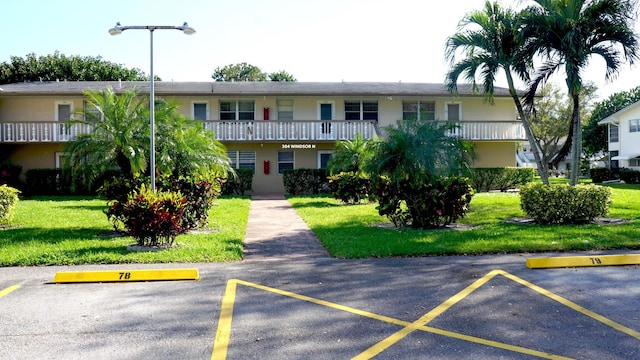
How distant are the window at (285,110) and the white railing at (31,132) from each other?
9.64 metres

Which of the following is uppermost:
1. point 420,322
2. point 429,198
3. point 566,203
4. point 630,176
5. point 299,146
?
point 299,146

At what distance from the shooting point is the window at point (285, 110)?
2795cm

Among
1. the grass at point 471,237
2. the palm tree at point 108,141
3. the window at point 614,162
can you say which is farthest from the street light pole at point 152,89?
the window at point 614,162

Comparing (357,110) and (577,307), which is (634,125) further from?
(577,307)

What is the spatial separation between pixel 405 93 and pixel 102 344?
78.0ft

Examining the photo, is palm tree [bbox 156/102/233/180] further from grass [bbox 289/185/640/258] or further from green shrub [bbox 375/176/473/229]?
green shrub [bbox 375/176/473/229]

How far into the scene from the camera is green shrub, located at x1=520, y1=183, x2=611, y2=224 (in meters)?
12.8

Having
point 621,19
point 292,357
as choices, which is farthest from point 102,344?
point 621,19

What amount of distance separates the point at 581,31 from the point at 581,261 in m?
8.65

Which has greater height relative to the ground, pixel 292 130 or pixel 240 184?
pixel 292 130

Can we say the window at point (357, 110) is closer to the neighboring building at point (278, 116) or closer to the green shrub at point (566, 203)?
the neighboring building at point (278, 116)

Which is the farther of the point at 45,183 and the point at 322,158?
the point at 322,158

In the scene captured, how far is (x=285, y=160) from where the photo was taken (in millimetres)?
27438

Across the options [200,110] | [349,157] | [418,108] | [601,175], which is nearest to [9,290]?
[349,157]
